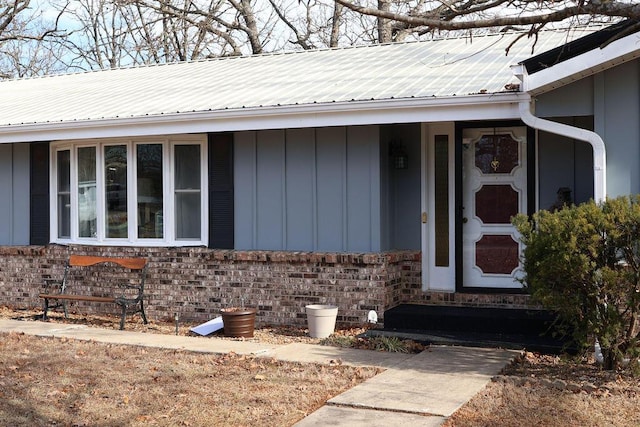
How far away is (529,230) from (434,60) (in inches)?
177

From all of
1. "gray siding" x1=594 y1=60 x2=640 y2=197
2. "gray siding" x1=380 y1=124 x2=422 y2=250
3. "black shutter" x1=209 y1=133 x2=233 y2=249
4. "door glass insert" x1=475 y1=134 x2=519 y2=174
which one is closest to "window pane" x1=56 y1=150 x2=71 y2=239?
"black shutter" x1=209 y1=133 x2=233 y2=249

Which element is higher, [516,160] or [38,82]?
[38,82]

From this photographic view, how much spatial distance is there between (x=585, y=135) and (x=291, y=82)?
4.49 m

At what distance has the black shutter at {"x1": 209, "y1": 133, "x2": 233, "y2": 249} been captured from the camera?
34.1 feet

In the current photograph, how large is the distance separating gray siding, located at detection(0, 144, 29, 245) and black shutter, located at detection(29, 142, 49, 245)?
5.1 inches

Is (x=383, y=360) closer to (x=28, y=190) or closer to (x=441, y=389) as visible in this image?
(x=441, y=389)

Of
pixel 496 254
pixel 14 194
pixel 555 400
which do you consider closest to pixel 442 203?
pixel 496 254

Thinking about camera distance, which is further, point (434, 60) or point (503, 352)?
point (434, 60)

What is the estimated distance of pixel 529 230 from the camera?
7211mm

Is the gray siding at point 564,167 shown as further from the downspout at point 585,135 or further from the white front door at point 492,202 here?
the downspout at point 585,135

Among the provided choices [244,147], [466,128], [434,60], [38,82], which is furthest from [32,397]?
[38,82]

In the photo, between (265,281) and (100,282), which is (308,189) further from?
(100,282)

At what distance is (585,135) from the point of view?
7.88 m

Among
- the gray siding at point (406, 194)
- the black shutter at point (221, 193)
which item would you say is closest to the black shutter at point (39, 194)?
the black shutter at point (221, 193)
